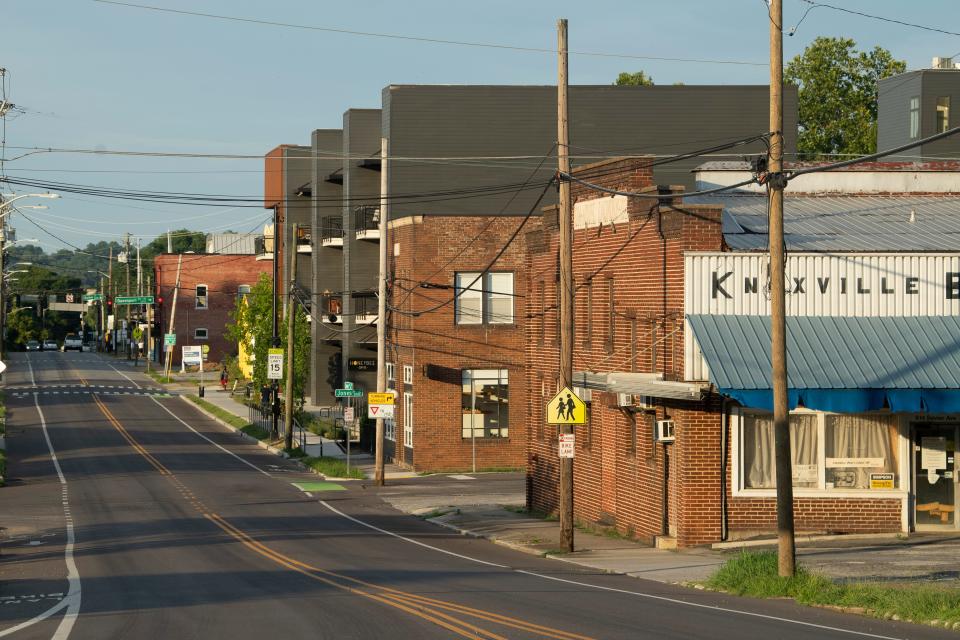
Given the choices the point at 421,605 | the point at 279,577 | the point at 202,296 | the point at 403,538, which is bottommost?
the point at 403,538

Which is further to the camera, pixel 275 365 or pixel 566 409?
pixel 275 365

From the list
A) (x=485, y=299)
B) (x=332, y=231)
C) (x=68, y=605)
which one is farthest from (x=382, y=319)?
(x=332, y=231)

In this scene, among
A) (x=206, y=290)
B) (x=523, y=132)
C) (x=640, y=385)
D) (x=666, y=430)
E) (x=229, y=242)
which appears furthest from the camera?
(x=229, y=242)

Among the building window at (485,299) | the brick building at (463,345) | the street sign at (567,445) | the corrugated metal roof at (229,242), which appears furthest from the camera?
the corrugated metal roof at (229,242)

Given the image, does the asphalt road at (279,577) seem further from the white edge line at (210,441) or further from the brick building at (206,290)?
the brick building at (206,290)

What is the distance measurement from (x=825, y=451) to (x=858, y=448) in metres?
0.74

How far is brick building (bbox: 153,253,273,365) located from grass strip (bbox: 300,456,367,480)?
6717 cm

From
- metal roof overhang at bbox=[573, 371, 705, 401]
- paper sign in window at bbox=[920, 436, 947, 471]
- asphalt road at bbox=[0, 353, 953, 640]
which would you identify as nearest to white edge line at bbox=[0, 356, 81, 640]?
asphalt road at bbox=[0, 353, 953, 640]

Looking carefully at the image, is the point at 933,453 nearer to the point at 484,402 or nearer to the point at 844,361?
the point at 844,361

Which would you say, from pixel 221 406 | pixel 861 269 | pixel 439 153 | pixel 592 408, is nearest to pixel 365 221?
pixel 439 153

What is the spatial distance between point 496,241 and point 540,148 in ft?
43.6

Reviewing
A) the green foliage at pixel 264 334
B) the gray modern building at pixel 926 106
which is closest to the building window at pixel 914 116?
the gray modern building at pixel 926 106

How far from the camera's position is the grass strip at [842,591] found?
16969mm

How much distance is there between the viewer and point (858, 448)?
2588 cm
